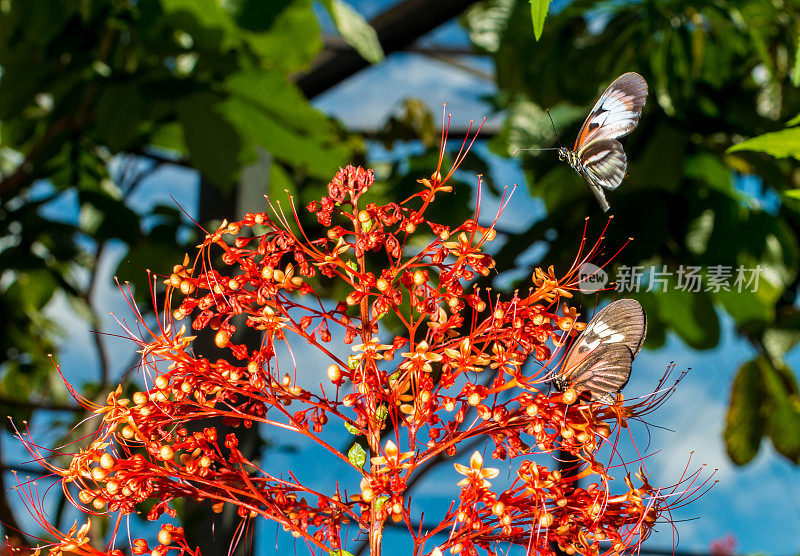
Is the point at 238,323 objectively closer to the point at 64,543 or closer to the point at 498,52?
the point at 64,543

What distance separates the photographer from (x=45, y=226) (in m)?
1.06

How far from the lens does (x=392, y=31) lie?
1.10 m

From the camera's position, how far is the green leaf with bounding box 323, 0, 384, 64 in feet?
2.93

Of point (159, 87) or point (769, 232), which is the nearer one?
point (159, 87)

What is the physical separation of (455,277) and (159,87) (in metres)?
0.53

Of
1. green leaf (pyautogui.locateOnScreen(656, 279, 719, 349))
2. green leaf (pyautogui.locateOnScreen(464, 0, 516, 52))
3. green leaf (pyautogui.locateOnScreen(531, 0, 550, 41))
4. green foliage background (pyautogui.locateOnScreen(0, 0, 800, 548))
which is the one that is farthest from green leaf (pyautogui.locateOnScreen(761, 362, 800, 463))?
green leaf (pyautogui.locateOnScreen(531, 0, 550, 41))

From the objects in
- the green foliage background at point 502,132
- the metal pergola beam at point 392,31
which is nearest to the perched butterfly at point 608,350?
the green foliage background at point 502,132

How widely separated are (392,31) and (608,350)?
840 millimetres

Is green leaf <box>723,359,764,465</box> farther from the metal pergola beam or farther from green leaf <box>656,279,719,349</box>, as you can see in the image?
the metal pergola beam

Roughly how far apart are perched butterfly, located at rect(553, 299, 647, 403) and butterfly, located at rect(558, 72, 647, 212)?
54 mm

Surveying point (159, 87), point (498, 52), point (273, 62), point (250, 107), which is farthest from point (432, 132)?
point (159, 87)

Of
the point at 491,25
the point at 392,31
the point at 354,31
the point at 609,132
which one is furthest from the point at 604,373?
the point at 491,25

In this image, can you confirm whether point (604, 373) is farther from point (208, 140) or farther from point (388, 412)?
point (208, 140)

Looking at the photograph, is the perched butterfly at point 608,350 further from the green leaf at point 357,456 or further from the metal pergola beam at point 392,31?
the metal pergola beam at point 392,31
